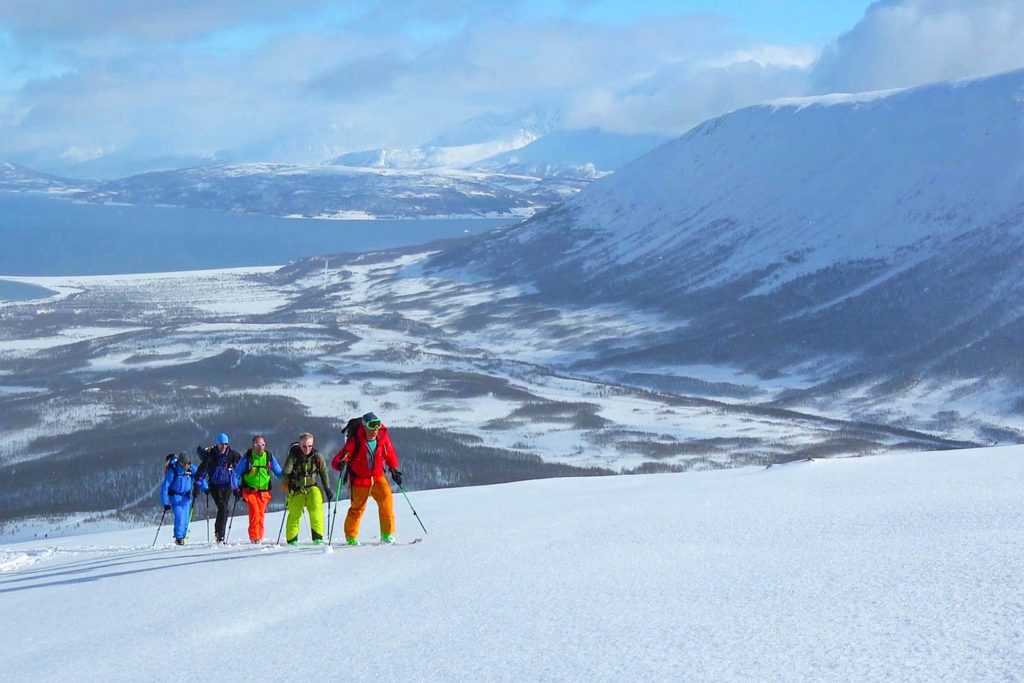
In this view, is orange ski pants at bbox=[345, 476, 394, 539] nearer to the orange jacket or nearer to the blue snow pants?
the orange jacket

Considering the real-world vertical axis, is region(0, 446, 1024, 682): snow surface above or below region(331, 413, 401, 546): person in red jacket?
below

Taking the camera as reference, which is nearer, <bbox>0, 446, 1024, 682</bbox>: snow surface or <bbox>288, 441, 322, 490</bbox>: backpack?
<bbox>0, 446, 1024, 682</bbox>: snow surface

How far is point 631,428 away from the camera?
70.2 metres

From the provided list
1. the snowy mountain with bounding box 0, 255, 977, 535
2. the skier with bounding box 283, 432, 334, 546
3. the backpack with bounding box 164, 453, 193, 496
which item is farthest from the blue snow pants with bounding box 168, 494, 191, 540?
the snowy mountain with bounding box 0, 255, 977, 535

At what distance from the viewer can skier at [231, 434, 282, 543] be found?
18562 millimetres

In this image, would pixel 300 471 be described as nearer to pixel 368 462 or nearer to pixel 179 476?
pixel 368 462

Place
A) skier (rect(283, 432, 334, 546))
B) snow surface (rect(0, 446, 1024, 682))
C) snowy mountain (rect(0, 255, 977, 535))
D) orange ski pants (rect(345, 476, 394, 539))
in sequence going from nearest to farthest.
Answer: snow surface (rect(0, 446, 1024, 682)) < orange ski pants (rect(345, 476, 394, 539)) < skier (rect(283, 432, 334, 546)) < snowy mountain (rect(0, 255, 977, 535))

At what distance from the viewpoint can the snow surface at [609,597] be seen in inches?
308

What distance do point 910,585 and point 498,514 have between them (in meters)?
9.73

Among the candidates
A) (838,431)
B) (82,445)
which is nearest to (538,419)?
(838,431)

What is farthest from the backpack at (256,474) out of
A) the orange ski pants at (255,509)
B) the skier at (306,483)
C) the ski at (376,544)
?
the ski at (376,544)

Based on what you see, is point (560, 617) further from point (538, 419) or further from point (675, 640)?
point (538, 419)

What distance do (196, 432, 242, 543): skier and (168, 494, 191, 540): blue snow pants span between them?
1.00 metres

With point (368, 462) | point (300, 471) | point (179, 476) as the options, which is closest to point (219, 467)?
point (179, 476)
